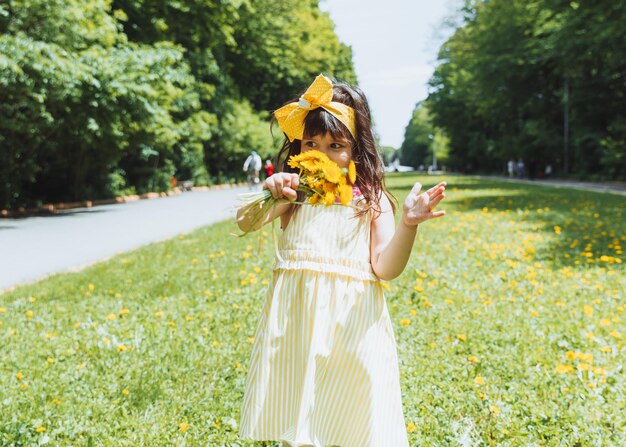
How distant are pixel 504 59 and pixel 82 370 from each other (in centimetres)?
2957

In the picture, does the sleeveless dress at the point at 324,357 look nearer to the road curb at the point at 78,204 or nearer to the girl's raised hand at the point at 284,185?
the girl's raised hand at the point at 284,185

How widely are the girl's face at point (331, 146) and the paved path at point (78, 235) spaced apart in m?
4.40

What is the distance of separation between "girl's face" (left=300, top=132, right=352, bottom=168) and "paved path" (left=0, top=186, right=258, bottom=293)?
4.40 m

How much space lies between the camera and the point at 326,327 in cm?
210

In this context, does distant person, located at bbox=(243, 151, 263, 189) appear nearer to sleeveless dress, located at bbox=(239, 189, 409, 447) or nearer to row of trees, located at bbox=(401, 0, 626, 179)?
row of trees, located at bbox=(401, 0, 626, 179)

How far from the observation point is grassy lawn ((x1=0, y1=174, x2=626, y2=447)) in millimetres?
2924

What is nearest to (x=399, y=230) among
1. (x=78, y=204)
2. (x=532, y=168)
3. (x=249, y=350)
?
(x=249, y=350)

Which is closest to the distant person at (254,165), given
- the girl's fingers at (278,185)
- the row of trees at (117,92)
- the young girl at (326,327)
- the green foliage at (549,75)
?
the row of trees at (117,92)

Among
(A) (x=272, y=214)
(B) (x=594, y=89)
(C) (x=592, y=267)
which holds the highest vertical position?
(B) (x=594, y=89)

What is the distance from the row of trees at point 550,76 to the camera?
19016 millimetres

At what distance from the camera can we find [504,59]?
29.4 m

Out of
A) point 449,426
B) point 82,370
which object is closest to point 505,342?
point 449,426

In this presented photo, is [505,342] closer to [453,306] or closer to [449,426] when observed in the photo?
[453,306]

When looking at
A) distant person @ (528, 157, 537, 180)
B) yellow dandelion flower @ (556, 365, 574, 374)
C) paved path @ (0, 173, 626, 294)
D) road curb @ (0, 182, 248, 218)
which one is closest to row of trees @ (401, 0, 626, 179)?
distant person @ (528, 157, 537, 180)
